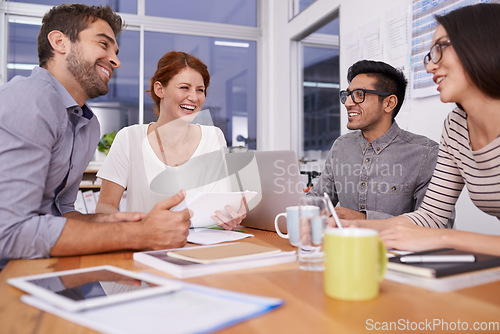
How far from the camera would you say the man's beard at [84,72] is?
1.48 m

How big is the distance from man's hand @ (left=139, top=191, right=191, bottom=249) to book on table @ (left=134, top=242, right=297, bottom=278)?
0.32 ft

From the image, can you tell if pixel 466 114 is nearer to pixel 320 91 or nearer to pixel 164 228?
pixel 164 228

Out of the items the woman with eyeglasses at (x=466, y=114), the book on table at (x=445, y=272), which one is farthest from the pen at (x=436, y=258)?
the woman with eyeglasses at (x=466, y=114)

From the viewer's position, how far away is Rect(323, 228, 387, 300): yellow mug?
0.61 metres

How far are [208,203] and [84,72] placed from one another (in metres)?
0.74

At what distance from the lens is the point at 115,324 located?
20.0 inches

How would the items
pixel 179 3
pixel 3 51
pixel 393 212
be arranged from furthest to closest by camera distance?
pixel 179 3
pixel 3 51
pixel 393 212

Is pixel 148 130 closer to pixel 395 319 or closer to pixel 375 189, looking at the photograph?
pixel 375 189

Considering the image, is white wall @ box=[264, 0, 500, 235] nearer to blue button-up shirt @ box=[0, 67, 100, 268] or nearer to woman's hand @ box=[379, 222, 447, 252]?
woman's hand @ box=[379, 222, 447, 252]

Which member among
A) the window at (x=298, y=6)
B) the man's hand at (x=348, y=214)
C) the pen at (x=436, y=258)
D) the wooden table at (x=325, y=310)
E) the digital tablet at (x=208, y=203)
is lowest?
the wooden table at (x=325, y=310)

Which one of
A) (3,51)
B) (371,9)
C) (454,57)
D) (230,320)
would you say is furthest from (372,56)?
(3,51)

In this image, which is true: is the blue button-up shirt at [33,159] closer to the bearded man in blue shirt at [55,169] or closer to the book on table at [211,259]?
the bearded man in blue shirt at [55,169]

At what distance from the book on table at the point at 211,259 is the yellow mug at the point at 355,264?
0.83 ft

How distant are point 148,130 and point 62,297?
62.8 inches
